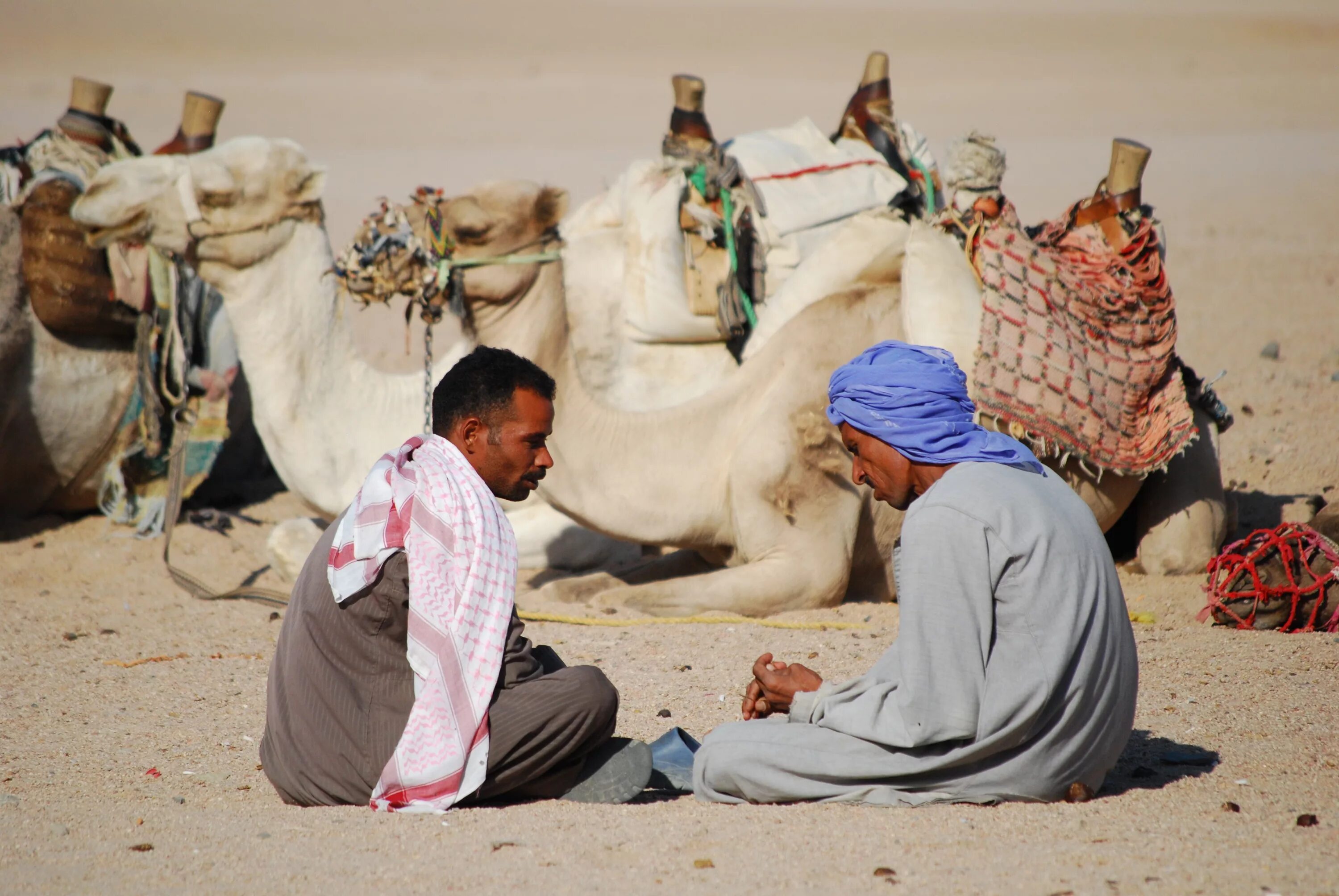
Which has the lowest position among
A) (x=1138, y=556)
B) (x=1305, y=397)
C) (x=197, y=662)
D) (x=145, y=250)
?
(x=197, y=662)

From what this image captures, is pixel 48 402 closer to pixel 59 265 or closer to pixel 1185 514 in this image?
pixel 59 265

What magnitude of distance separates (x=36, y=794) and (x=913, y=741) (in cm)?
204

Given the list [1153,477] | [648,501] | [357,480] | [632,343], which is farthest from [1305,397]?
[357,480]

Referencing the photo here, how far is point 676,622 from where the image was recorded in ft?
16.5

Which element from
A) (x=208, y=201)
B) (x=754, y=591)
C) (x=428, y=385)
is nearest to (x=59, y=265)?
(x=208, y=201)

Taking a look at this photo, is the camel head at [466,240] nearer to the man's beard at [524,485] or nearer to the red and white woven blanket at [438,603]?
the man's beard at [524,485]

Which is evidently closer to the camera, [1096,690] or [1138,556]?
[1096,690]

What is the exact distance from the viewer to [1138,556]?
5.64 metres

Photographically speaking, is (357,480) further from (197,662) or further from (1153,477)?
(1153,477)

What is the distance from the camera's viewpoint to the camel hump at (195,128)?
21.0 ft

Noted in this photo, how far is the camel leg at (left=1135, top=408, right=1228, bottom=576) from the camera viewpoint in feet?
18.0

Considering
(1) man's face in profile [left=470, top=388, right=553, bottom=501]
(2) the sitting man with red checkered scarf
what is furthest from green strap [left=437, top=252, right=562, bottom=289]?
(1) man's face in profile [left=470, top=388, right=553, bottom=501]

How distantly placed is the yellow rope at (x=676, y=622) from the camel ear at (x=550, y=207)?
4.62ft

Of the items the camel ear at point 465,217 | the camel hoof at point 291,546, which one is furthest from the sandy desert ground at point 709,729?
the camel ear at point 465,217
